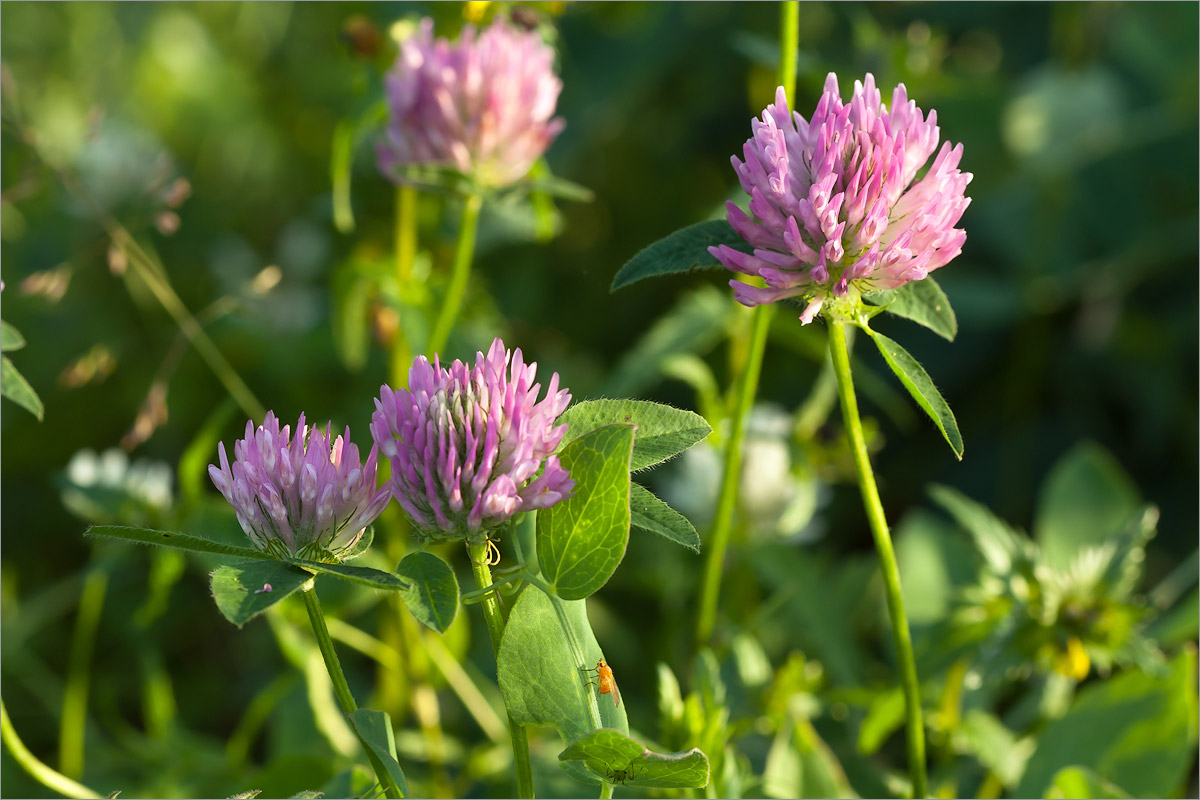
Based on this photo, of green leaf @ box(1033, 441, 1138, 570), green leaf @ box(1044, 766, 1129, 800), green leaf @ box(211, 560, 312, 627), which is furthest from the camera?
green leaf @ box(1033, 441, 1138, 570)

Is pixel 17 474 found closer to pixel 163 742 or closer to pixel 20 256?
pixel 20 256

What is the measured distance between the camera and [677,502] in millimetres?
1453

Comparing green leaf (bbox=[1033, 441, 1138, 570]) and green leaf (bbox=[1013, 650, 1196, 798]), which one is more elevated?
green leaf (bbox=[1033, 441, 1138, 570])

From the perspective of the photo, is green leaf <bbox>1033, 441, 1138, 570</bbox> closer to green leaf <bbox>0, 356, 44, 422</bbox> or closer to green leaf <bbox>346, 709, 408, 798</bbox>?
green leaf <bbox>346, 709, 408, 798</bbox>

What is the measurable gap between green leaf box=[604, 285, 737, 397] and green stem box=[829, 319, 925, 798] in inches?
18.6

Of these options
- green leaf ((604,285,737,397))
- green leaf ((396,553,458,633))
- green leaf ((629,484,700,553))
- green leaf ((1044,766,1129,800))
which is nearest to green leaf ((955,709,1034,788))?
green leaf ((1044,766,1129,800))

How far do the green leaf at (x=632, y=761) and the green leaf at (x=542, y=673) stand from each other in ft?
0.07

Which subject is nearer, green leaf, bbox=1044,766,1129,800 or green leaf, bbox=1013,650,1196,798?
green leaf, bbox=1044,766,1129,800

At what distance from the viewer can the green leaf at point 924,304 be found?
2.39ft

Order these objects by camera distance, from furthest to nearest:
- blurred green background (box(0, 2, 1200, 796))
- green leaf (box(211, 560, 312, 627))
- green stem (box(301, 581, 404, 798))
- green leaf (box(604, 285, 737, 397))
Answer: blurred green background (box(0, 2, 1200, 796)) < green leaf (box(604, 285, 737, 397)) < green stem (box(301, 581, 404, 798)) < green leaf (box(211, 560, 312, 627))

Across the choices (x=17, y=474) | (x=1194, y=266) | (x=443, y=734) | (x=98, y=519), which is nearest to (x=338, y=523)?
(x=98, y=519)

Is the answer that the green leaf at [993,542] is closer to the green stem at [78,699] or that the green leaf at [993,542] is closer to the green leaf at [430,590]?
the green leaf at [430,590]

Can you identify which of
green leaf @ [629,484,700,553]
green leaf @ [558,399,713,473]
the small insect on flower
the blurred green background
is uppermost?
the blurred green background

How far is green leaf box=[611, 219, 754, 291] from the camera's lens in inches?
26.9
